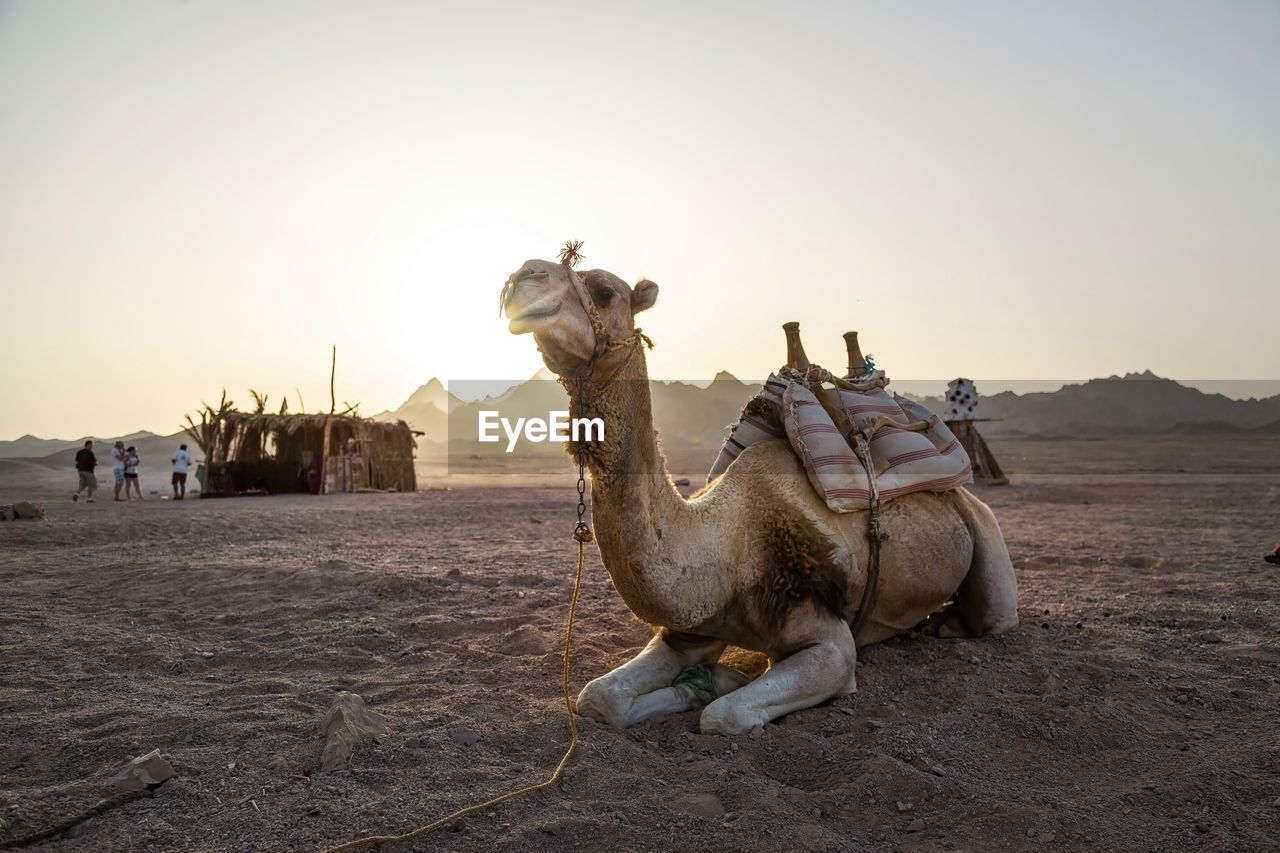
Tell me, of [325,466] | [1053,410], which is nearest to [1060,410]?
[1053,410]

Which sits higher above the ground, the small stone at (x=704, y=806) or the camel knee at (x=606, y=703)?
the camel knee at (x=606, y=703)

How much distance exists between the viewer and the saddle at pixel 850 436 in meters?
4.63

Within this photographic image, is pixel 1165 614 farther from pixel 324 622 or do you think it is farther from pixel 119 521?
pixel 119 521

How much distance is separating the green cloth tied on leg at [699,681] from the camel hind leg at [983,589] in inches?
73.6

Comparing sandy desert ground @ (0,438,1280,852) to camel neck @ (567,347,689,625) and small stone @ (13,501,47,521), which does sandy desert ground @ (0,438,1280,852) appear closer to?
camel neck @ (567,347,689,625)

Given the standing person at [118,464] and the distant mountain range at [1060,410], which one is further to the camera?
the distant mountain range at [1060,410]

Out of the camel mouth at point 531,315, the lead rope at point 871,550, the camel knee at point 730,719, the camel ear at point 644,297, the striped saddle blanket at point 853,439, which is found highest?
the camel ear at point 644,297

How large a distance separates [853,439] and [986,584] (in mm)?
1276

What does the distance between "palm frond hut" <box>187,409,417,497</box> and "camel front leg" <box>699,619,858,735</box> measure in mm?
22172

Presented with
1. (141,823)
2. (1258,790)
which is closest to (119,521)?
(141,823)

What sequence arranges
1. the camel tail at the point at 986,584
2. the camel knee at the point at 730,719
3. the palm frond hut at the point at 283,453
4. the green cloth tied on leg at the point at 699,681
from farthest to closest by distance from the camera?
the palm frond hut at the point at 283,453 < the camel tail at the point at 986,584 < the green cloth tied on leg at the point at 699,681 < the camel knee at the point at 730,719

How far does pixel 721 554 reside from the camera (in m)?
4.08

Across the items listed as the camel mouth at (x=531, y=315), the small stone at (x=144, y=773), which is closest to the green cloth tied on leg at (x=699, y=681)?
the camel mouth at (x=531, y=315)

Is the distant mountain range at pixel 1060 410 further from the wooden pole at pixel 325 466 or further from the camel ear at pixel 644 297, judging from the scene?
the camel ear at pixel 644 297
